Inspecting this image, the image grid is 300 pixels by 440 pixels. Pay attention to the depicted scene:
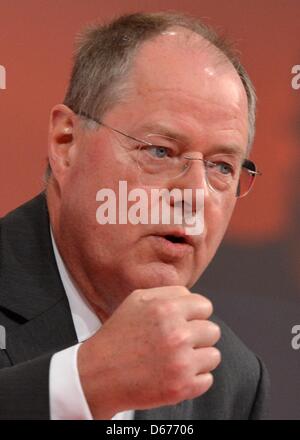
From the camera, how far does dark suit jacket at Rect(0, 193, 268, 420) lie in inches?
52.1

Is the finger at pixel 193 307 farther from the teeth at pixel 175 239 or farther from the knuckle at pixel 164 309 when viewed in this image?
the teeth at pixel 175 239

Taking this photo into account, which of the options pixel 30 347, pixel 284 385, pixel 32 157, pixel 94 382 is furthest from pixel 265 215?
pixel 94 382

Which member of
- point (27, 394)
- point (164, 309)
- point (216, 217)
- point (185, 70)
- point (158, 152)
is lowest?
point (27, 394)

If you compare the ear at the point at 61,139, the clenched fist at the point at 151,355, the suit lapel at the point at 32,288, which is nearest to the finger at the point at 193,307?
the clenched fist at the point at 151,355

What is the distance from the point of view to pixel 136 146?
1372 mm

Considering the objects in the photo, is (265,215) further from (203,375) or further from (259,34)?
(203,375)

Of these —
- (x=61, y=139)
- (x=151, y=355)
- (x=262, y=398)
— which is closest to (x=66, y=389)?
(x=151, y=355)

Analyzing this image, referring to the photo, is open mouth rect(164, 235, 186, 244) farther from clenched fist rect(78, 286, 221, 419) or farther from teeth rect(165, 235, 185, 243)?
clenched fist rect(78, 286, 221, 419)

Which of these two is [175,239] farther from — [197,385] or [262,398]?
[262,398]

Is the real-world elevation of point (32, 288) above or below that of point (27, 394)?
above

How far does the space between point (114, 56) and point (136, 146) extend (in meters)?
0.16

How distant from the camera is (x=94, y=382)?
1064mm

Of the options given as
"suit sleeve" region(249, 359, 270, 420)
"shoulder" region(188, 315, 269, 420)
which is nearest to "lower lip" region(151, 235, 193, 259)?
"shoulder" region(188, 315, 269, 420)

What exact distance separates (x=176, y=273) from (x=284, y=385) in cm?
54
